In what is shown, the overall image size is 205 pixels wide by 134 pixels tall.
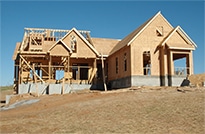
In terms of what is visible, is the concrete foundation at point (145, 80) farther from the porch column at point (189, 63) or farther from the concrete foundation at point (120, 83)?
the porch column at point (189, 63)

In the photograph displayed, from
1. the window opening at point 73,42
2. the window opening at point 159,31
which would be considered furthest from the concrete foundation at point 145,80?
the window opening at point 73,42

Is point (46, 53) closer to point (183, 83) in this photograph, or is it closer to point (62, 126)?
point (183, 83)

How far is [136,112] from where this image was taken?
40.5 feet

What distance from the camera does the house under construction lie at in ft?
82.0

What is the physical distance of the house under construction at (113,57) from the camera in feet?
82.0

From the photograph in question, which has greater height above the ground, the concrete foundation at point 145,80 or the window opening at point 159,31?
the window opening at point 159,31

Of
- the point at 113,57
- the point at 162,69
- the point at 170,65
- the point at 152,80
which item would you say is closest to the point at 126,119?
the point at 152,80

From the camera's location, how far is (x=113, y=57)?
99.8 ft

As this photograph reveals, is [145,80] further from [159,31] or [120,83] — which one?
[159,31]

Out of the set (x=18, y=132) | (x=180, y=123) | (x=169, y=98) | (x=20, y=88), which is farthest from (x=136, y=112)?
(x=20, y=88)

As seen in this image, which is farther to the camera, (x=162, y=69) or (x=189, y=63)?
Result: (x=189, y=63)

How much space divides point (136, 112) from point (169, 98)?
341 centimetres

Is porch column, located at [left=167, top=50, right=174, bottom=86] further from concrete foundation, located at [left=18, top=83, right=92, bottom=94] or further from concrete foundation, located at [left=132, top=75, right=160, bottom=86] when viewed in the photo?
concrete foundation, located at [left=18, top=83, right=92, bottom=94]

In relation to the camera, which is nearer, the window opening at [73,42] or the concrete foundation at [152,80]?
the concrete foundation at [152,80]
